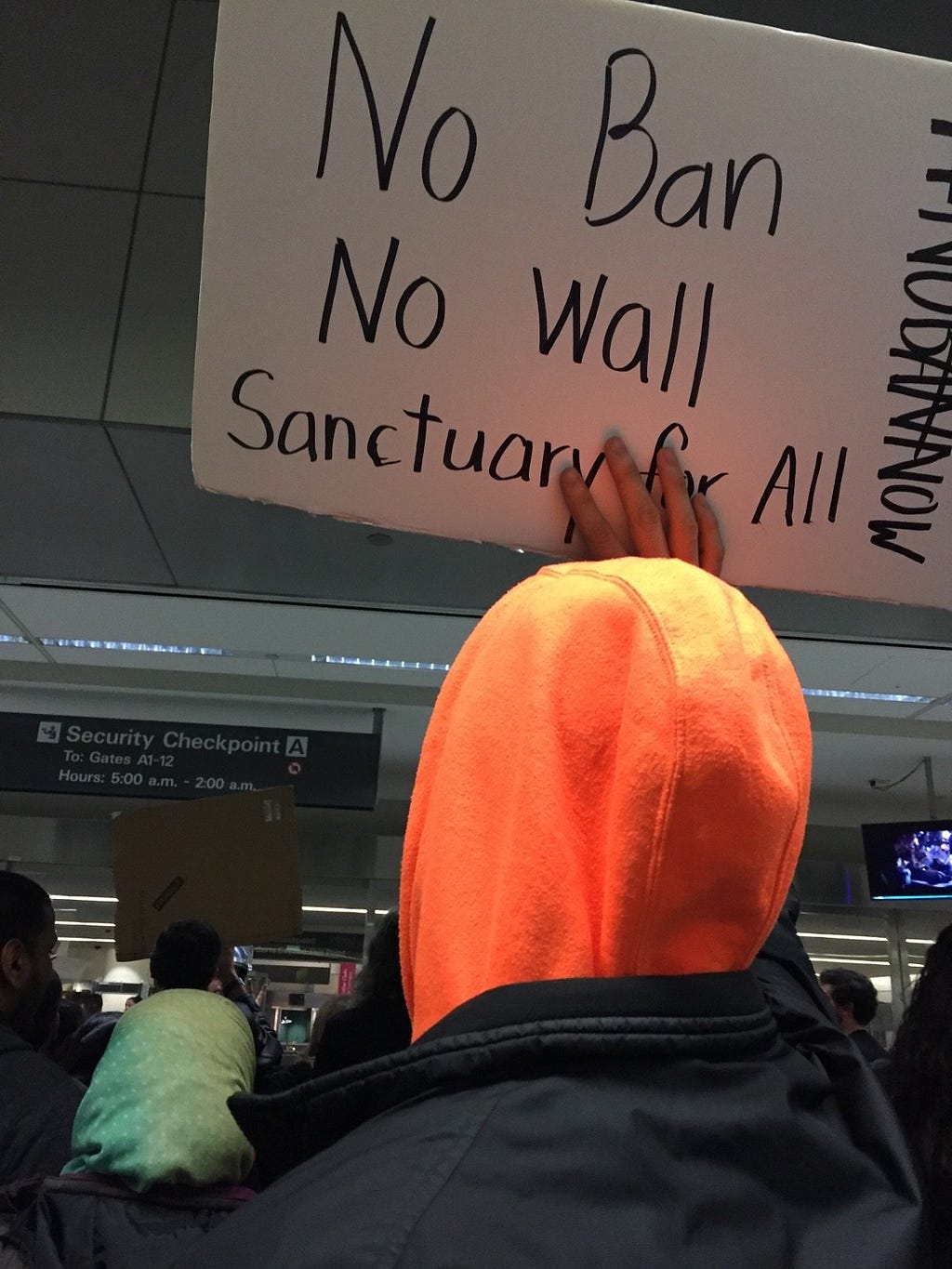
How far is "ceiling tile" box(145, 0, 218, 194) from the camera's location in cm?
218

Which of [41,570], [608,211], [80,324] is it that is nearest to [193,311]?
[80,324]

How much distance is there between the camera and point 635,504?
745mm

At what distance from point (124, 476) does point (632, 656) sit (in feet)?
7.49

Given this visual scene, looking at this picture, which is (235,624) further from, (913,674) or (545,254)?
(545,254)

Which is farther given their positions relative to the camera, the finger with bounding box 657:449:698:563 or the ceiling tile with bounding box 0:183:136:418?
the ceiling tile with bounding box 0:183:136:418

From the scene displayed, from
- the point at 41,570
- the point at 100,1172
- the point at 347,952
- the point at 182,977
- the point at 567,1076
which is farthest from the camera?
the point at 347,952

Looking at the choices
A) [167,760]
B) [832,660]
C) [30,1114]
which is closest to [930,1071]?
[30,1114]

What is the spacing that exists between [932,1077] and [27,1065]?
1452mm

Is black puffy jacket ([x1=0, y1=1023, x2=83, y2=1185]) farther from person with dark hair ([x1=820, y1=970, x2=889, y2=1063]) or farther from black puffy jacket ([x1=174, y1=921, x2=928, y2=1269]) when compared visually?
person with dark hair ([x1=820, y1=970, x2=889, y2=1063])

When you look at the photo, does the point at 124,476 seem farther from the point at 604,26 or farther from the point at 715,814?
the point at 715,814

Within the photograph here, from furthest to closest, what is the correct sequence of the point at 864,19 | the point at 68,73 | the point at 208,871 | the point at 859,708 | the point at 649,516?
the point at 859,708 → the point at 208,871 → the point at 68,73 → the point at 864,19 → the point at 649,516

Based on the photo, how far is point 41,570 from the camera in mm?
3174

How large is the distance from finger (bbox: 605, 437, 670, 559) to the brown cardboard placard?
2.51 meters

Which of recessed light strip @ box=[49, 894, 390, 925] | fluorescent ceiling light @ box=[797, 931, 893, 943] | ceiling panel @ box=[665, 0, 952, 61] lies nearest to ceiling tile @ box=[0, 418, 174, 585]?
ceiling panel @ box=[665, 0, 952, 61]
